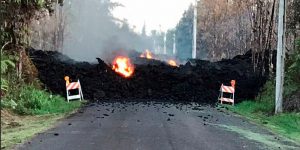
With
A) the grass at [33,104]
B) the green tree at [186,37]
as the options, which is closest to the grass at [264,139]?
the grass at [33,104]

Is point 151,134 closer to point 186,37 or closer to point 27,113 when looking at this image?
point 27,113

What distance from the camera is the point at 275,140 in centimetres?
1435

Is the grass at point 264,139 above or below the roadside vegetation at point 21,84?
below

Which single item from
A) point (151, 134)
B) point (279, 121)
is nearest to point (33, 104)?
point (151, 134)

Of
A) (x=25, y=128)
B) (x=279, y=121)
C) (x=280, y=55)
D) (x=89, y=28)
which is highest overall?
(x=89, y=28)

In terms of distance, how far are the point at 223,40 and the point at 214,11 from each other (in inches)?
154

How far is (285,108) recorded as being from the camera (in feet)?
77.1

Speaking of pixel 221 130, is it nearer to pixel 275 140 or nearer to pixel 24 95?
→ pixel 275 140

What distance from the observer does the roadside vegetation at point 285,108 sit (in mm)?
18569

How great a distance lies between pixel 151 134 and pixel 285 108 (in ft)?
37.8

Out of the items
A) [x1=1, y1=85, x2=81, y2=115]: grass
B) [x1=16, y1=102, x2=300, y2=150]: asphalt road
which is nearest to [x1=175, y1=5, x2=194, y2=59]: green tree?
[x1=1, y1=85, x2=81, y2=115]: grass

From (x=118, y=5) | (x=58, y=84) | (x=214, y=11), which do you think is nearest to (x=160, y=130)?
(x=58, y=84)

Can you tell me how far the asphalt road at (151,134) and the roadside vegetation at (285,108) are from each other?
1237 mm

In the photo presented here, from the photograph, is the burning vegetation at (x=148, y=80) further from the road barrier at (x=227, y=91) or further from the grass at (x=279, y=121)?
the grass at (x=279, y=121)
